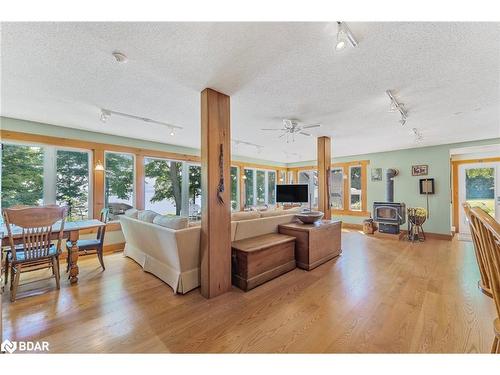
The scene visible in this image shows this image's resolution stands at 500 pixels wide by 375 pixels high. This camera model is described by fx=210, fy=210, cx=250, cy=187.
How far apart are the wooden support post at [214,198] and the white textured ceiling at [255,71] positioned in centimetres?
28

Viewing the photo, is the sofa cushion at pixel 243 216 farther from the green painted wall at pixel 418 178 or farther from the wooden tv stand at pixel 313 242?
the green painted wall at pixel 418 178

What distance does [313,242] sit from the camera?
3.34m

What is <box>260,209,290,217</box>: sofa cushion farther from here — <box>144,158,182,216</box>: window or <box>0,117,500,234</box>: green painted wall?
<box>0,117,500,234</box>: green painted wall

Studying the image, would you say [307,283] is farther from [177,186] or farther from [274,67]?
[177,186]

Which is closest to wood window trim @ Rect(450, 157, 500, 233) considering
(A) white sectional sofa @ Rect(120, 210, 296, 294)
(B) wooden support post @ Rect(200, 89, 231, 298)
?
(A) white sectional sofa @ Rect(120, 210, 296, 294)

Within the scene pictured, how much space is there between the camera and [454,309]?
2.16 metres

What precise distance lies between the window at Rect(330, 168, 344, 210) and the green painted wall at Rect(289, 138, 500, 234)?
87 cm

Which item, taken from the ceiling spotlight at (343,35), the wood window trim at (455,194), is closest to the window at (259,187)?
the wood window trim at (455,194)

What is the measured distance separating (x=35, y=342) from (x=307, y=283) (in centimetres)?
A: 277

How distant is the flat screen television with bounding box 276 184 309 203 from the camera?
4.75 m

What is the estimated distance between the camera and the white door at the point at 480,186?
550cm

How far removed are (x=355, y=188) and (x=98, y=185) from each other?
24.3ft

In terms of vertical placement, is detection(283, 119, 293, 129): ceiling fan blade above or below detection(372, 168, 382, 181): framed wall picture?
above
